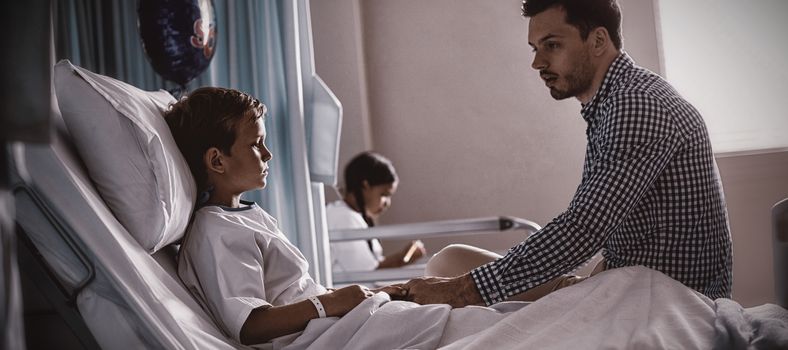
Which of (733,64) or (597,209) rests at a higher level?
(733,64)

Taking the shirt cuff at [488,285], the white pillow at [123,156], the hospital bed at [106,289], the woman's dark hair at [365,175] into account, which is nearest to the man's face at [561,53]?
the shirt cuff at [488,285]

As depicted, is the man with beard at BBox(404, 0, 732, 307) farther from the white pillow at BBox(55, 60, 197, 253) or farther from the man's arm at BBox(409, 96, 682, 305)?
the white pillow at BBox(55, 60, 197, 253)

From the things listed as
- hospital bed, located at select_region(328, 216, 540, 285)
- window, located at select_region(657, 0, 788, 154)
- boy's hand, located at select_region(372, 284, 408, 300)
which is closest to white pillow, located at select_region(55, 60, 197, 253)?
boy's hand, located at select_region(372, 284, 408, 300)

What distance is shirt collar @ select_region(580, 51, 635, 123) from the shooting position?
154 centimetres

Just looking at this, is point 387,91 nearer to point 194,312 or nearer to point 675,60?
point 675,60

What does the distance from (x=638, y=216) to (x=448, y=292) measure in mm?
379

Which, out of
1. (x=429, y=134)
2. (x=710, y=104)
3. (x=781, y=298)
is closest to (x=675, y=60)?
(x=710, y=104)

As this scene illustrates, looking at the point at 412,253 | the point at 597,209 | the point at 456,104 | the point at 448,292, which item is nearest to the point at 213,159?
the point at 448,292

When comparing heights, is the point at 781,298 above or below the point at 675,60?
below

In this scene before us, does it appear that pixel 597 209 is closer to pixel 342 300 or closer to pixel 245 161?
pixel 342 300

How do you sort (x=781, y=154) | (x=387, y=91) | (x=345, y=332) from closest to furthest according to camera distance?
1. (x=345, y=332)
2. (x=781, y=154)
3. (x=387, y=91)

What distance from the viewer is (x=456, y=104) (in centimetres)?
400

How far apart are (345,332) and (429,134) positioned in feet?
9.44

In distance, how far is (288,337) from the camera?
1228 mm
